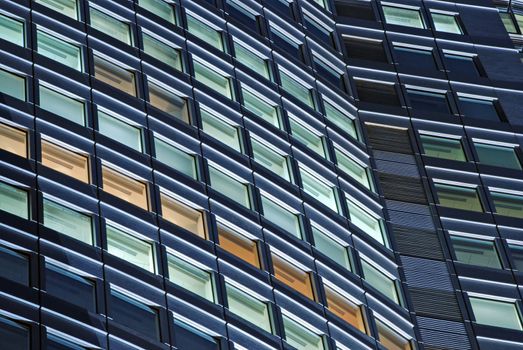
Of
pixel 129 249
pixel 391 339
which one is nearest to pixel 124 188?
pixel 129 249

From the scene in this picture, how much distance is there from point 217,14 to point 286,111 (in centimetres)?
581

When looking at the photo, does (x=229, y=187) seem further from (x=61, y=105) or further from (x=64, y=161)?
(x=64, y=161)

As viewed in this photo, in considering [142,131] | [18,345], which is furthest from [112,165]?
[18,345]

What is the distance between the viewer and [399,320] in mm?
64688

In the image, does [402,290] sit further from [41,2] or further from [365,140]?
[41,2]

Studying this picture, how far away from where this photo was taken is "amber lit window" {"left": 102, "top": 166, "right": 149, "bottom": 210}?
190 ft

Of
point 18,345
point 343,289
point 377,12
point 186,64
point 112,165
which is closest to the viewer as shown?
point 18,345

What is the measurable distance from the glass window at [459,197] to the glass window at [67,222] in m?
22.2

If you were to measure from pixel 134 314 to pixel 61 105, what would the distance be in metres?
9.91

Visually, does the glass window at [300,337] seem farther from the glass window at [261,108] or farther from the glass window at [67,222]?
the glass window at [261,108]

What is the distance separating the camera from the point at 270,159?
67.1 metres

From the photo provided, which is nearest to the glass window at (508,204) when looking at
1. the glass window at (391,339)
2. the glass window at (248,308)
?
the glass window at (391,339)

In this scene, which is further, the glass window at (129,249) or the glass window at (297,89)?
the glass window at (297,89)

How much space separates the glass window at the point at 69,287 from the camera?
51562 millimetres
